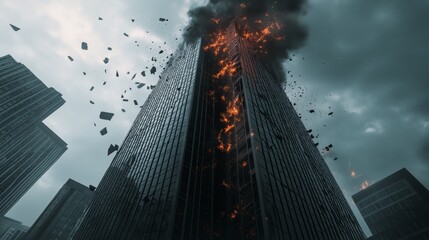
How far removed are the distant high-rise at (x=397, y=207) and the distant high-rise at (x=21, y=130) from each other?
142107 mm

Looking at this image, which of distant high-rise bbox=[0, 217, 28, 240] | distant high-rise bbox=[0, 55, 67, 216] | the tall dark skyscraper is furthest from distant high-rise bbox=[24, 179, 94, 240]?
distant high-rise bbox=[0, 217, 28, 240]

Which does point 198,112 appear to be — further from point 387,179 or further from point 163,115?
point 387,179

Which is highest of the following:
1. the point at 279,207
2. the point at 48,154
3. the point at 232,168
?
the point at 48,154

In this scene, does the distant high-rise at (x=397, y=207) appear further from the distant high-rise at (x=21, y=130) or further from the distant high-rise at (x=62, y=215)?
the distant high-rise at (x=21, y=130)

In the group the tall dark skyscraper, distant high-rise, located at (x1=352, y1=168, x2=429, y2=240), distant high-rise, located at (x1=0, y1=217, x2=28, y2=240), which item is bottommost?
the tall dark skyscraper

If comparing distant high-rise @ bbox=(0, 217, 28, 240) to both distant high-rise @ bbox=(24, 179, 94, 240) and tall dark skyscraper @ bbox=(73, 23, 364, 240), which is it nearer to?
distant high-rise @ bbox=(24, 179, 94, 240)

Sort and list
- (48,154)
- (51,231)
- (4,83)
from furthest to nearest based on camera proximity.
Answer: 1. (48,154)
2. (4,83)
3. (51,231)

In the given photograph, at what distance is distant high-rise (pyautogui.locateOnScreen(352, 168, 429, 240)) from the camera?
75.6 meters

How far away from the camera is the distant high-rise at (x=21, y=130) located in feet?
394

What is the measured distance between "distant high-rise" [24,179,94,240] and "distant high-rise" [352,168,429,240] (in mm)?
104955

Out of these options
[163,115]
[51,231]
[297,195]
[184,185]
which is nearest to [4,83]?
[51,231]

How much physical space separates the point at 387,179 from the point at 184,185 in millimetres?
81622

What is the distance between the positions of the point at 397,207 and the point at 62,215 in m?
118

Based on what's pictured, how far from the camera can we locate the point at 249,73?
51969 mm
